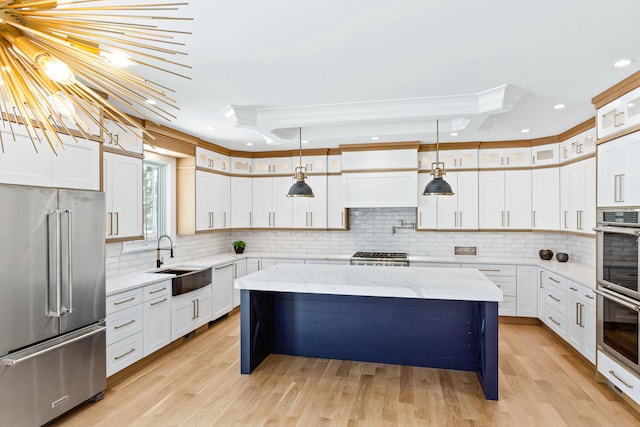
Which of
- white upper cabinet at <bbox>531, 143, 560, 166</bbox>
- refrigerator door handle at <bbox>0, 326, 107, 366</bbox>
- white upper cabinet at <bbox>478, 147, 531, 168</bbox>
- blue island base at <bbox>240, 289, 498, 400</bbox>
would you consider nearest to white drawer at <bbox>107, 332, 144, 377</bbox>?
refrigerator door handle at <bbox>0, 326, 107, 366</bbox>

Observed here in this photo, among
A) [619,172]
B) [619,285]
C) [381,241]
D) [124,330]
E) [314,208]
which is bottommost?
[124,330]

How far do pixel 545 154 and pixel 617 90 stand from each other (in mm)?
2277

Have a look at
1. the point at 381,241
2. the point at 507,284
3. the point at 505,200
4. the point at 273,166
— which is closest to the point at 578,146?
the point at 505,200

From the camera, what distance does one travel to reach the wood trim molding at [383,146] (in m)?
5.56

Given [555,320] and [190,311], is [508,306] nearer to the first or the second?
[555,320]

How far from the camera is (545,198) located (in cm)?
525

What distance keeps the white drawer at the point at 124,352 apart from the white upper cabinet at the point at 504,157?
4.96 metres

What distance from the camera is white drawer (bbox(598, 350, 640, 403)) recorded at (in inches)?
110

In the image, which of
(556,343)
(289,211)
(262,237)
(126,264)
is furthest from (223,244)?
(556,343)

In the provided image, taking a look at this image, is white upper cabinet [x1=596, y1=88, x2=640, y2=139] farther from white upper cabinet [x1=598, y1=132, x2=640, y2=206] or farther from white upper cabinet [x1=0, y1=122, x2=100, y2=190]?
white upper cabinet [x1=0, y1=122, x2=100, y2=190]

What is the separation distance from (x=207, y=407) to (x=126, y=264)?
2071 millimetres

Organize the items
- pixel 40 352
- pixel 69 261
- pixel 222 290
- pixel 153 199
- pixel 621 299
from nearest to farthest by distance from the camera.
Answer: pixel 40 352 < pixel 69 261 < pixel 621 299 < pixel 153 199 < pixel 222 290

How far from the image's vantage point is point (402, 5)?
6.59 ft

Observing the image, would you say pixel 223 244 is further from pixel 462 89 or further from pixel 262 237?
pixel 462 89
